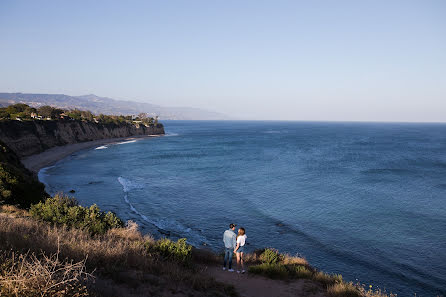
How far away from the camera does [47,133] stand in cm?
6775

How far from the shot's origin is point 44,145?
2484 inches

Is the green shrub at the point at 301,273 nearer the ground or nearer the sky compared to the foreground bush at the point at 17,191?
nearer the ground

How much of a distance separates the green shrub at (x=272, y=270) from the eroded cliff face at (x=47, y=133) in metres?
50.3

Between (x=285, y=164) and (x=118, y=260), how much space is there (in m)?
47.7

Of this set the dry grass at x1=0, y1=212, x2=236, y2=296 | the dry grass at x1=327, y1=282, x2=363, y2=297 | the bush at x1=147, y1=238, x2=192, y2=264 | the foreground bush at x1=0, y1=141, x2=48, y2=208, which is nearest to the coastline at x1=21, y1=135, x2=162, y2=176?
the foreground bush at x1=0, y1=141, x2=48, y2=208

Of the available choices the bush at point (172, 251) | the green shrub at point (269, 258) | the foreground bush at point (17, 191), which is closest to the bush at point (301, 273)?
the green shrub at point (269, 258)

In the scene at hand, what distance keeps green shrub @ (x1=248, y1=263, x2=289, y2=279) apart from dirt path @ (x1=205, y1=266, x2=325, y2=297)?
0.29 m

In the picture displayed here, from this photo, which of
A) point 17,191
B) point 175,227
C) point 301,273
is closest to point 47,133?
point 17,191

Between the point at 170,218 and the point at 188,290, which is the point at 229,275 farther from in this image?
the point at 170,218

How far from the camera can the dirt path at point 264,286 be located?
32.5 ft

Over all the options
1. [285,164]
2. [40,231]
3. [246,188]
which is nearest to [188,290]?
[40,231]

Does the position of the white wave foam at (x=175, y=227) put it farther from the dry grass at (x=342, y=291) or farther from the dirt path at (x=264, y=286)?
the dry grass at (x=342, y=291)

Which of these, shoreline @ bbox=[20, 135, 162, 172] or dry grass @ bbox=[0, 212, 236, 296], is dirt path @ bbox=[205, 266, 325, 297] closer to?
dry grass @ bbox=[0, 212, 236, 296]

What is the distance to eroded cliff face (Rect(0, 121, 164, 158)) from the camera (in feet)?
170
